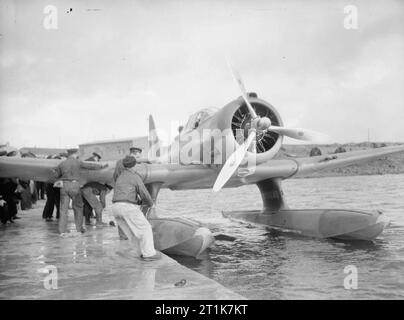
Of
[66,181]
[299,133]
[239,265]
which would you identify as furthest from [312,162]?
[66,181]

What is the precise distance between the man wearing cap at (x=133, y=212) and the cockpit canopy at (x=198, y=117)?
4183 millimetres

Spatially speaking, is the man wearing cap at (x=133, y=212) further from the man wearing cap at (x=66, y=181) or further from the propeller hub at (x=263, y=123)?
the propeller hub at (x=263, y=123)

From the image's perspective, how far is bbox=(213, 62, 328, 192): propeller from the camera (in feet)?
28.4

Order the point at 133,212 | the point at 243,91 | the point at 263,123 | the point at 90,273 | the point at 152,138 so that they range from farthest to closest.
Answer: the point at 152,138
the point at 243,91
the point at 263,123
the point at 133,212
the point at 90,273

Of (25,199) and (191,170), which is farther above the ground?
(191,170)

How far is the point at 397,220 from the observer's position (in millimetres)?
12273

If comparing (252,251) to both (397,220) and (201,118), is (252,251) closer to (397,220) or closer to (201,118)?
(201,118)

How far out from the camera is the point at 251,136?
8.82 meters

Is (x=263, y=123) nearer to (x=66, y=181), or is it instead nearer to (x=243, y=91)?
(x=243, y=91)

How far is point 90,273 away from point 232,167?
409 centimetres

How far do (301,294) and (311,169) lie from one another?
23.2 ft

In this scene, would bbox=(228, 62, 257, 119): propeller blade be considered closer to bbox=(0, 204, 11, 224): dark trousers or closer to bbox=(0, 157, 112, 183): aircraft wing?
bbox=(0, 157, 112, 183): aircraft wing

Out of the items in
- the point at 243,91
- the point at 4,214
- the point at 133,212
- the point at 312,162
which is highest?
the point at 243,91
